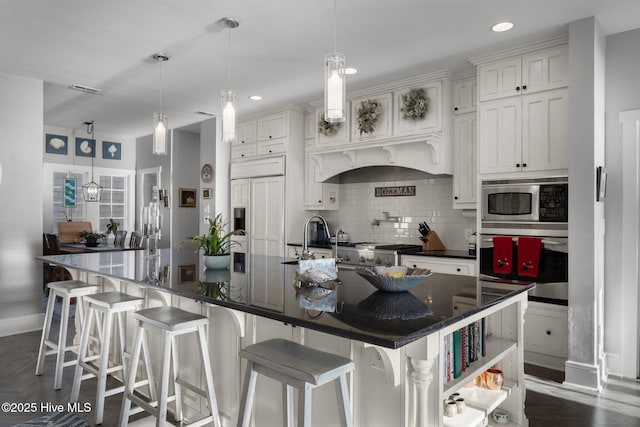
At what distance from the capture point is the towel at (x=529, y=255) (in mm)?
3562

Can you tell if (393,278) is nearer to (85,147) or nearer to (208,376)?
(208,376)

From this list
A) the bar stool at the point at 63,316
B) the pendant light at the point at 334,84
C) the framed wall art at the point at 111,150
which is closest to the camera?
the pendant light at the point at 334,84

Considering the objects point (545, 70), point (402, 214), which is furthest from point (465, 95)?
point (402, 214)

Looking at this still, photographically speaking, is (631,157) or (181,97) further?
(181,97)

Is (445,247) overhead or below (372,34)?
below

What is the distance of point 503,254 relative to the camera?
373cm

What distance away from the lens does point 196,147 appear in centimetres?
825

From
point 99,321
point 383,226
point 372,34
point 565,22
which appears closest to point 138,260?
point 99,321

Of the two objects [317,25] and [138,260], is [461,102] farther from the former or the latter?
[138,260]

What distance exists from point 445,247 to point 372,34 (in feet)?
7.97

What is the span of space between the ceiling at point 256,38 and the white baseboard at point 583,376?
8.65 feet

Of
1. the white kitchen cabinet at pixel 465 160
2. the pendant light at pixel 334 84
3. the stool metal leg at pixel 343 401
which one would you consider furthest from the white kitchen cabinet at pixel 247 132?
the stool metal leg at pixel 343 401

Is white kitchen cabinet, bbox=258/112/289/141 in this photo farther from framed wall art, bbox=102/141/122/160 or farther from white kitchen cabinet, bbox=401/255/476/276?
framed wall art, bbox=102/141/122/160

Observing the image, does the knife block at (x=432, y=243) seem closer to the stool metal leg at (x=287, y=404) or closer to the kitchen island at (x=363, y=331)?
the kitchen island at (x=363, y=331)
